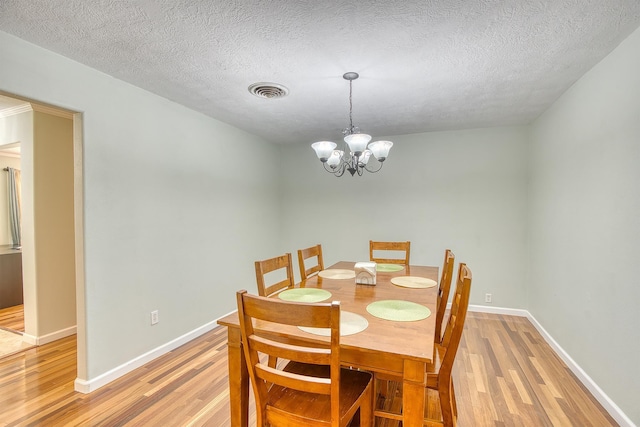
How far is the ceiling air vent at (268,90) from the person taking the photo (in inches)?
93.0

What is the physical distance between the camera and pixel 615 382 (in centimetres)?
184

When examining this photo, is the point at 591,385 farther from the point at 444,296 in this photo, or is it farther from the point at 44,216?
the point at 44,216

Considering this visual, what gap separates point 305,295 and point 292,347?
0.74 m

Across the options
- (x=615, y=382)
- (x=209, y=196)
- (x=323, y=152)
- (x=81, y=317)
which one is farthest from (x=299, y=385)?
(x=209, y=196)

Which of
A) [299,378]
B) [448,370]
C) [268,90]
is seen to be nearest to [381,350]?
[299,378]

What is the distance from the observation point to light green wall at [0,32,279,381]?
6.82ft

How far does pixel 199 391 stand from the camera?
6.95ft

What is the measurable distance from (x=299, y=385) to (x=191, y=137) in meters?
2.66

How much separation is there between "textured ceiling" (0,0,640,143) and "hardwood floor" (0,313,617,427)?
231 centimetres

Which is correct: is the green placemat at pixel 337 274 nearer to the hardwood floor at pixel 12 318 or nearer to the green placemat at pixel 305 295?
the green placemat at pixel 305 295

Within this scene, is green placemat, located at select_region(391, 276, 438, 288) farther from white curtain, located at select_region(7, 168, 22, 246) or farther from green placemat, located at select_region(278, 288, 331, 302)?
white curtain, located at select_region(7, 168, 22, 246)

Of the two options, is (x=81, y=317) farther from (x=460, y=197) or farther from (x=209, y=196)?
(x=460, y=197)

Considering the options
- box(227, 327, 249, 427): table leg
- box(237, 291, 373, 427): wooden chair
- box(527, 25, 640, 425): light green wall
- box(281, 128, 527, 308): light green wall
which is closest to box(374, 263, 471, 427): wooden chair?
box(237, 291, 373, 427): wooden chair

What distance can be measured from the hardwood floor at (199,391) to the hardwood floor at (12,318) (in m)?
0.87
